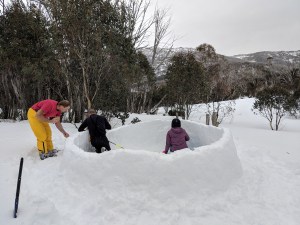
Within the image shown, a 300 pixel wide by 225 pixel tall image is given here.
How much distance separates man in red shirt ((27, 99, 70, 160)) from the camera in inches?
201

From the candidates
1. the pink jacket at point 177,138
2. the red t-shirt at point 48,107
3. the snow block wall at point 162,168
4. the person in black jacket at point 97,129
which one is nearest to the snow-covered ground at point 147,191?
the snow block wall at point 162,168

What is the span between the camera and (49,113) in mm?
5285

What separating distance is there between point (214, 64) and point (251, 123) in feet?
21.6

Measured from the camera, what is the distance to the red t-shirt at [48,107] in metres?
5.15

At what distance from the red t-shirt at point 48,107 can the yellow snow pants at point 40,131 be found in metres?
0.14

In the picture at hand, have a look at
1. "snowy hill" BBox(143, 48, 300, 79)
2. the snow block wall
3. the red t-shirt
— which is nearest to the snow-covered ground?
the snow block wall

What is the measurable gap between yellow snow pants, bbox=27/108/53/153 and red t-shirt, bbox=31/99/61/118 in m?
0.14

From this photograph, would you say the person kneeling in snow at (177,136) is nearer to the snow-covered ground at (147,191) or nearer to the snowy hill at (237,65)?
the snow-covered ground at (147,191)

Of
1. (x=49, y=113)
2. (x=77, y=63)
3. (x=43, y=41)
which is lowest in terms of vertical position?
(x=49, y=113)

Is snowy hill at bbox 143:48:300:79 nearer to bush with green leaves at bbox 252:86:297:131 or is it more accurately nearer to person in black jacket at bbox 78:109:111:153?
bush with green leaves at bbox 252:86:297:131

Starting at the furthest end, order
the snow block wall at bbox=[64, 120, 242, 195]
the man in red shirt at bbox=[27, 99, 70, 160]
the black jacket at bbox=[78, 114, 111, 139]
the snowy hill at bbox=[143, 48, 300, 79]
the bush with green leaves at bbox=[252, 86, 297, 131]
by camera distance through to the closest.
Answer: the snowy hill at bbox=[143, 48, 300, 79]
the bush with green leaves at bbox=[252, 86, 297, 131]
the black jacket at bbox=[78, 114, 111, 139]
the man in red shirt at bbox=[27, 99, 70, 160]
the snow block wall at bbox=[64, 120, 242, 195]

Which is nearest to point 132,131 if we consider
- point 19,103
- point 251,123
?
point 19,103

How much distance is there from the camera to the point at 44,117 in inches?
201

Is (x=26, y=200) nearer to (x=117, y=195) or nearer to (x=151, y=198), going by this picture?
(x=117, y=195)
